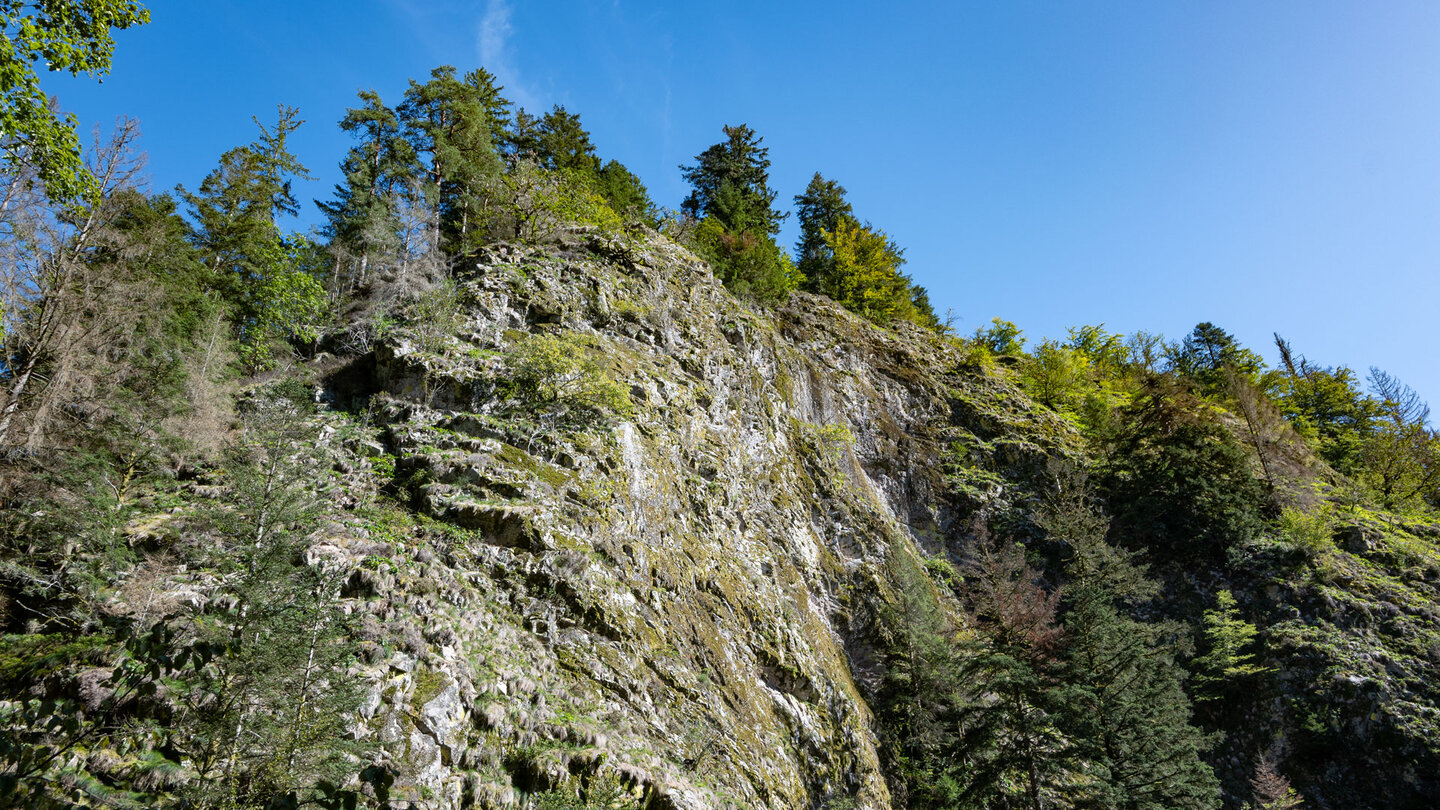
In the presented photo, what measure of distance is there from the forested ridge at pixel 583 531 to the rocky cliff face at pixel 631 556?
0.30ft

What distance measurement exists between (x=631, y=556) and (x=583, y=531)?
4.36 feet

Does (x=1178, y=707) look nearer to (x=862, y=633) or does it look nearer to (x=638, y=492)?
(x=862, y=633)

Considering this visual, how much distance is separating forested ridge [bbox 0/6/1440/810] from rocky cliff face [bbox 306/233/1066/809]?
93mm

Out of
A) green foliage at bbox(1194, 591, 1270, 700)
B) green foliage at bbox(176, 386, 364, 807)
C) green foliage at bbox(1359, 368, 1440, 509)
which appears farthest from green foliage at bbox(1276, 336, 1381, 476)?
green foliage at bbox(176, 386, 364, 807)

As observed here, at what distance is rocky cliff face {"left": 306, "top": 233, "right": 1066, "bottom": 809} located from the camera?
1023 cm

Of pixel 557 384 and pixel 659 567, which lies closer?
pixel 659 567

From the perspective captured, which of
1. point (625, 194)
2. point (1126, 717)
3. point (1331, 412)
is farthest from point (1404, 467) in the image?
point (625, 194)

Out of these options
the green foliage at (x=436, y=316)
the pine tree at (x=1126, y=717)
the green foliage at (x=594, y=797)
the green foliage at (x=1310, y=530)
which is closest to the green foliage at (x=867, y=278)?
the green foliage at (x=1310, y=530)

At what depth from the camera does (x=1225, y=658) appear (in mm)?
20109

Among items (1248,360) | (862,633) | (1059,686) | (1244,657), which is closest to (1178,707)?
(1059,686)

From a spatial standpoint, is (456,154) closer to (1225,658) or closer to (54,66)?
(54,66)

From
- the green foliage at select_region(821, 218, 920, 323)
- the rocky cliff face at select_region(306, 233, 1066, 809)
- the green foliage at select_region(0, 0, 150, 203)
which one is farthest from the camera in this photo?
the green foliage at select_region(821, 218, 920, 323)

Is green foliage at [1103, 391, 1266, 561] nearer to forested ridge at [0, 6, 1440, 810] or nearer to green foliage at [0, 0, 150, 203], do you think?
forested ridge at [0, 6, 1440, 810]

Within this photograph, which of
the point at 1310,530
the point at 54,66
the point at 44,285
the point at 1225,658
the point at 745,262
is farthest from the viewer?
the point at 745,262
